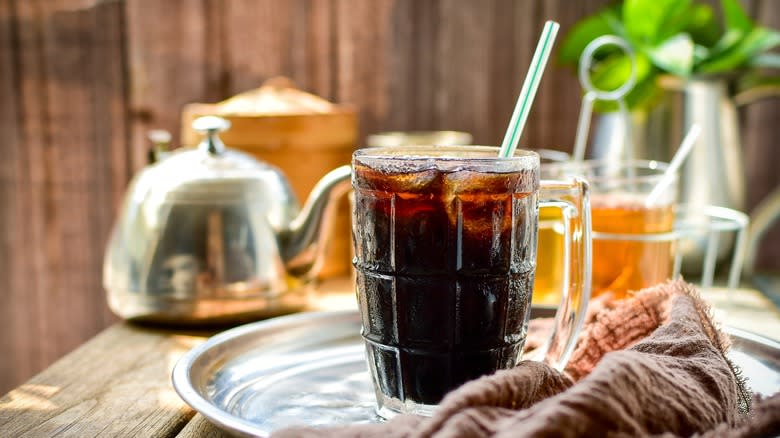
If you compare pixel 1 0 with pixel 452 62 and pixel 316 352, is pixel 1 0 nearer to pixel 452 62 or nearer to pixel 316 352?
pixel 452 62

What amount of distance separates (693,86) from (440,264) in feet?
3.26

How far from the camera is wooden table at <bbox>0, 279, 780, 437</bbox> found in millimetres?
799

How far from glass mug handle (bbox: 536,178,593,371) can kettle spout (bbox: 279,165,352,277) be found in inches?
16.8

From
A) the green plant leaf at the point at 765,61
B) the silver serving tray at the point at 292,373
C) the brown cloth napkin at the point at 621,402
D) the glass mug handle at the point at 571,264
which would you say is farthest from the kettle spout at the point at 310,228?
the green plant leaf at the point at 765,61

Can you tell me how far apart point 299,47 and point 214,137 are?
2.18 ft

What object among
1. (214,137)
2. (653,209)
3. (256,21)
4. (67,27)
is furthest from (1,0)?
(653,209)

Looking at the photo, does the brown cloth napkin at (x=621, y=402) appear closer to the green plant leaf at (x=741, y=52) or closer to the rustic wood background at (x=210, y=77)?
the green plant leaf at (x=741, y=52)

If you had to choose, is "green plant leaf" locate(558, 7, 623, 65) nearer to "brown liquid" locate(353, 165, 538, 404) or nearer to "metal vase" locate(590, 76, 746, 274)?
"metal vase" locate(590, 76, 746, 274)

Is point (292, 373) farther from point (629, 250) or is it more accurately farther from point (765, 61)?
point (765, 61)

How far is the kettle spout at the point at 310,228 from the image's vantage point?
4.04 feet

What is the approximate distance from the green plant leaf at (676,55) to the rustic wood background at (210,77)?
312 mm

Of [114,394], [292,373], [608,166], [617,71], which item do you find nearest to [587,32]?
[617,71]

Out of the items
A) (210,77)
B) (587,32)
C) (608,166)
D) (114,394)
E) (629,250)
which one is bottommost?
(114,394)

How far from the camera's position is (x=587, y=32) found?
1674 millimetres
